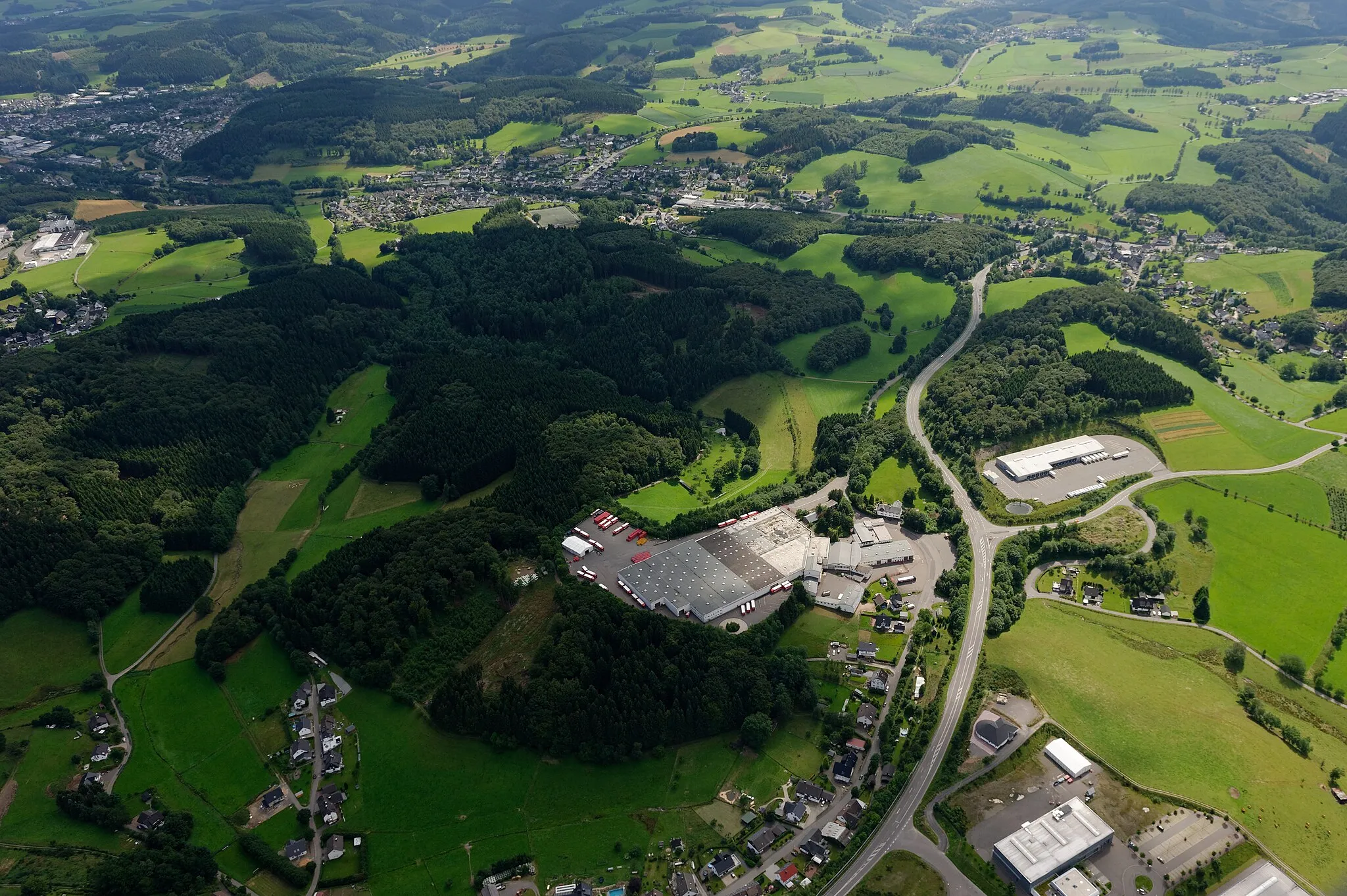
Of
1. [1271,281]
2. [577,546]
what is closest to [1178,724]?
[577,546]

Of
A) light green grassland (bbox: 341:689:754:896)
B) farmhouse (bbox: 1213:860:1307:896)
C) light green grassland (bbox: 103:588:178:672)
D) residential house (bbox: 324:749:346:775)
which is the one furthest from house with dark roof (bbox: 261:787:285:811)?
farmhouse (bbox: 1213:860:1307:896)

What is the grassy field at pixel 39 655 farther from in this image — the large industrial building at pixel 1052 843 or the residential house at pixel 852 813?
the large industrial building at pixel 1052 843

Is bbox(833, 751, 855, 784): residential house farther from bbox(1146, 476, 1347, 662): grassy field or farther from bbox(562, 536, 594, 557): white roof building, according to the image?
bbox(1146, 476, 1347, 662): grassy field

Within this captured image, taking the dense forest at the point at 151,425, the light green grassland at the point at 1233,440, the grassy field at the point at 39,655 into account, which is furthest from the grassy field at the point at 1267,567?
the grassy field at the point at 39,655

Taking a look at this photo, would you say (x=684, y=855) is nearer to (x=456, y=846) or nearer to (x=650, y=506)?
A: (x=456, y=846)

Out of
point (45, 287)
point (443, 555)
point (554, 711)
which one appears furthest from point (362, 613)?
point (45, 287)

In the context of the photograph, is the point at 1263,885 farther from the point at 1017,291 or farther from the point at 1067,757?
the point at 1017,291

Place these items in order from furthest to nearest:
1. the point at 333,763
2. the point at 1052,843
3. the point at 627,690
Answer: the point at 627,690 < the point at 333,763 < the point at 1052,843
